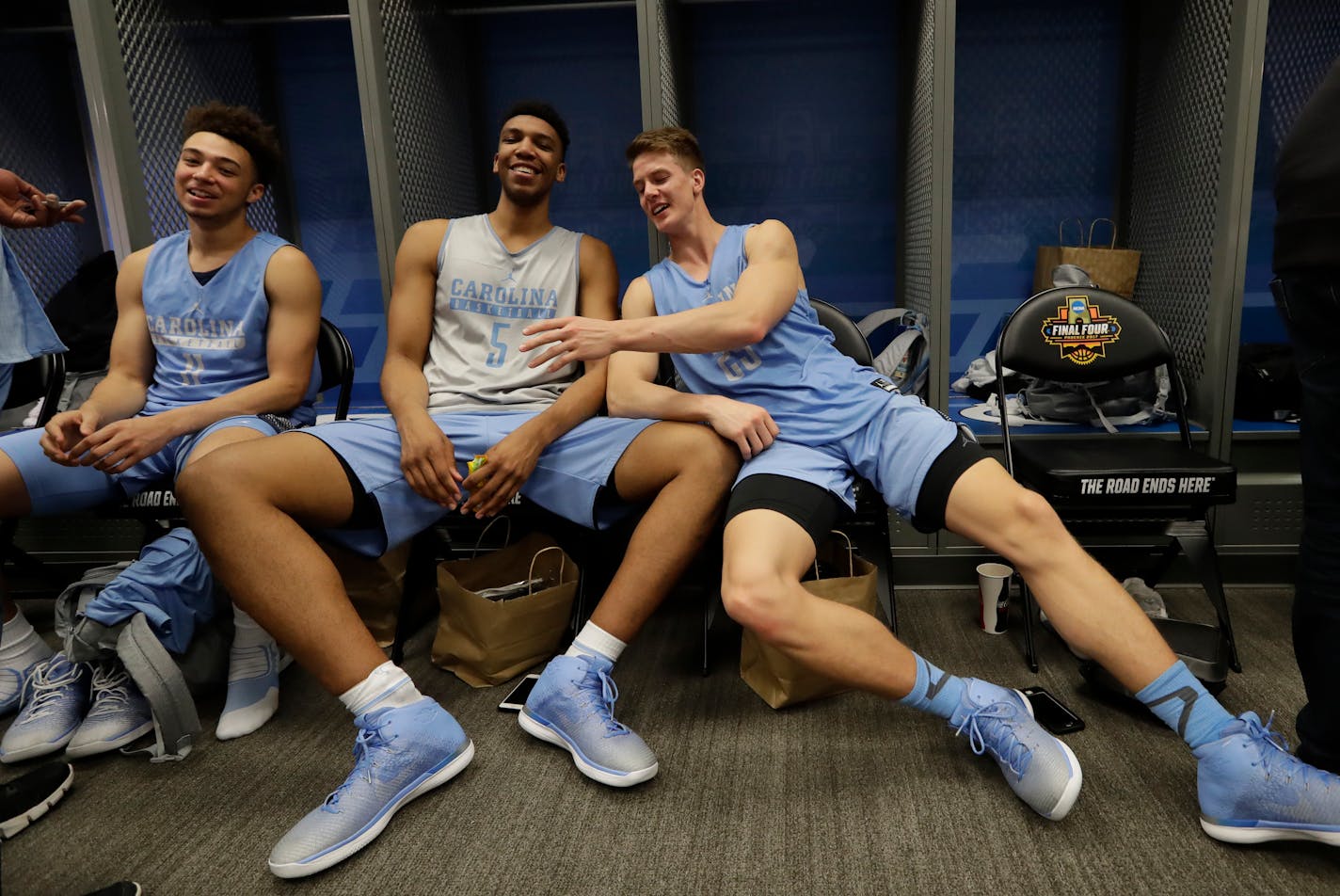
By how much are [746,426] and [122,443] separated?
4.77 ft

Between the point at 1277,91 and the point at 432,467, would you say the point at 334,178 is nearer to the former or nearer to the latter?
the point at 432,467

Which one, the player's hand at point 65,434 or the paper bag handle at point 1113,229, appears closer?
the player's hand at point 65,434

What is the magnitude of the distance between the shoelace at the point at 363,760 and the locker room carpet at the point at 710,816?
0.11 metres

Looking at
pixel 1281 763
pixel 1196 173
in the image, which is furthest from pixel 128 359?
pixel 1196 173

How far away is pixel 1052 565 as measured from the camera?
4.80 feet

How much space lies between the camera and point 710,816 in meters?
1.42

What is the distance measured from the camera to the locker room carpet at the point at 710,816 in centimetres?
→ 126

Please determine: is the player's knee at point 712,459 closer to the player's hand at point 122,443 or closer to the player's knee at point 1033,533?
the player's knee at point 1033,533

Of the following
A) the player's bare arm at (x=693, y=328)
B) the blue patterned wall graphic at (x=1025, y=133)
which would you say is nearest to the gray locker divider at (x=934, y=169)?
the blue patterned wall graphic at (x=1025, y=133)

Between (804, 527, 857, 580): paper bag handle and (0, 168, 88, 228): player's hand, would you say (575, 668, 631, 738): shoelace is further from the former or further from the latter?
(0, 168, 88, 228): player's hand

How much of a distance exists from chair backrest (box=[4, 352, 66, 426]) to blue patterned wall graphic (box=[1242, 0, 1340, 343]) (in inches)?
157

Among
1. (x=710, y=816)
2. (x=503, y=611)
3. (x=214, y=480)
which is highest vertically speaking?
(x=214, y=480)


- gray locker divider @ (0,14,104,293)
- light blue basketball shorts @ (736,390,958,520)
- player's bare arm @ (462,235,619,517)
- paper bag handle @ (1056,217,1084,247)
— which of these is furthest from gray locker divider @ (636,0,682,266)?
gray locker divider @ (0,14,104,293)

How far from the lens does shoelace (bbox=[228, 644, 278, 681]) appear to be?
72.0 inches
